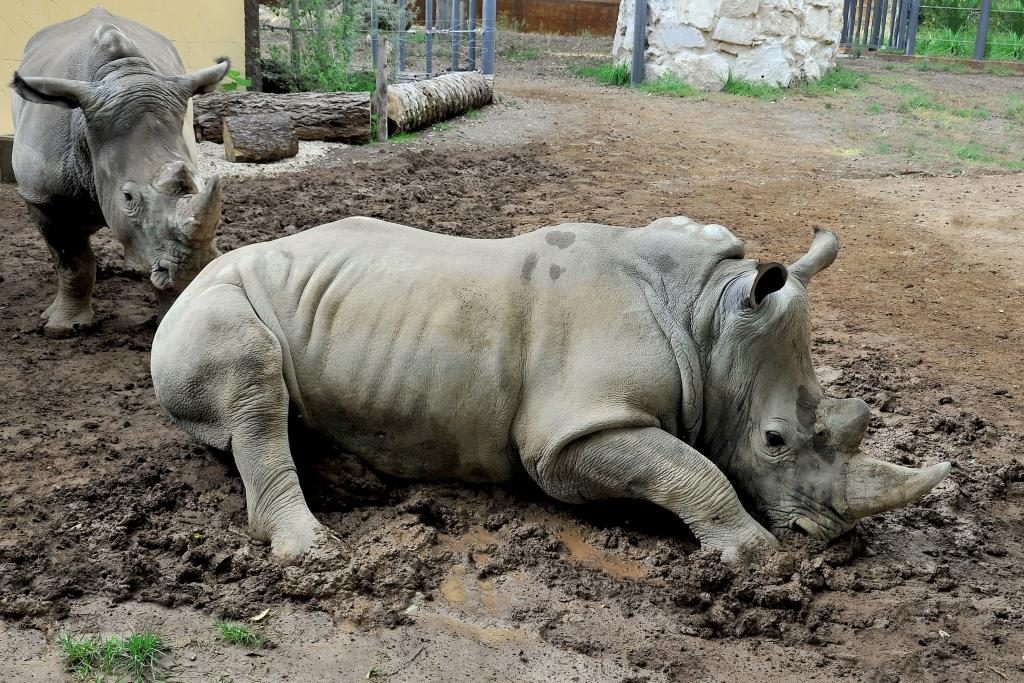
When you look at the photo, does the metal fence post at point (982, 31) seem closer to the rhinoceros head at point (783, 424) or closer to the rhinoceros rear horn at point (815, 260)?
the rhinoceros rear horn at point (815, 260)

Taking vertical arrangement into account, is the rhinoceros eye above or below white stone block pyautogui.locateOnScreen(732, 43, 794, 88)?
below

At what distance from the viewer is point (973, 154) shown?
11977mm

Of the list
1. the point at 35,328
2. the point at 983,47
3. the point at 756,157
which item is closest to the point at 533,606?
the point at 35,328

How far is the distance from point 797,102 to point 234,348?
43.7 ft

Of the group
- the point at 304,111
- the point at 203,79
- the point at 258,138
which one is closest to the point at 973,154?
the point at 304,111

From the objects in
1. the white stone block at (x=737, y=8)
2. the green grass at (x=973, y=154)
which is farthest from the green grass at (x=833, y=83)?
the green grass at (x=973, y=154)

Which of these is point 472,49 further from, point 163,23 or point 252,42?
point 163,23

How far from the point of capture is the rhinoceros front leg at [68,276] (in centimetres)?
593

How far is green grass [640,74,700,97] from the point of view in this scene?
53.1 feet

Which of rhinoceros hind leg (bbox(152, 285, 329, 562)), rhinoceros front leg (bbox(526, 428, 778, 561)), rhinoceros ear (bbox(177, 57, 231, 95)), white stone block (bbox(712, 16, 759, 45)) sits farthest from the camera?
white stone block (bbox(712, 16, 759, 45))

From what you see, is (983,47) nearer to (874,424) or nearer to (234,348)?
(874,424)

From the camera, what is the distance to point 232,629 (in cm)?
313

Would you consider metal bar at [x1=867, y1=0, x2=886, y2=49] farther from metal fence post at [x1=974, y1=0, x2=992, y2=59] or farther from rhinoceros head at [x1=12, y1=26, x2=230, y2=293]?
rhinoceros head at [x1=12, y1=26, x2=230, y2=293]

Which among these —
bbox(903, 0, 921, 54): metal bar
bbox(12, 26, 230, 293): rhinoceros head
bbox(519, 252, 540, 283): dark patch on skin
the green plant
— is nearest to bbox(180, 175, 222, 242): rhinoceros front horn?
bbox(12, 26, 230, 293): rhinoceros head
